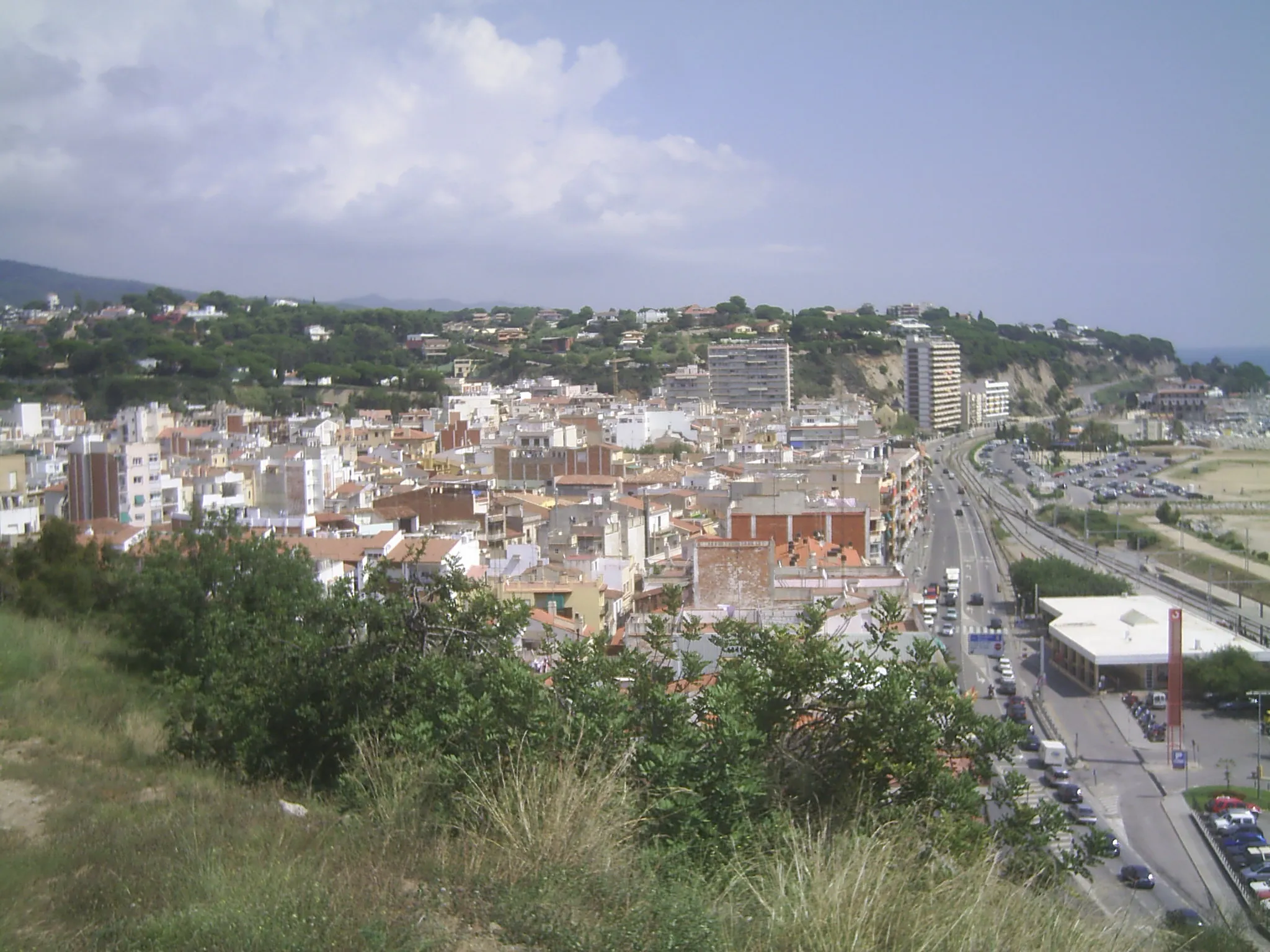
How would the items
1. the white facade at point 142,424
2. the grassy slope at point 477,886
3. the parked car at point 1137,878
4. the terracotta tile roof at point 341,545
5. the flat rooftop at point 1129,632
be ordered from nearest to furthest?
the grassy slope at point 477,886
the parked car at point 1137,878
the terracotta tile roof at point 341,545
the flat rooftop at point 1129,632
the white facade at point 142,424

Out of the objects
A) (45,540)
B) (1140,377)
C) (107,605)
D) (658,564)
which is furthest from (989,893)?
(1140,377)

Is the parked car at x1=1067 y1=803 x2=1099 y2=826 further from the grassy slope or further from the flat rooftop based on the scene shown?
Answer: the grassy slope

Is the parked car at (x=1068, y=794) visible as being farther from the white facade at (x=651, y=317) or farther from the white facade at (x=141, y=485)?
the white facade at (x=651, y=317)

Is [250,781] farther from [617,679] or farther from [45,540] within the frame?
[45,540]

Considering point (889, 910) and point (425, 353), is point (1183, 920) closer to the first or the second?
point (889, 910)

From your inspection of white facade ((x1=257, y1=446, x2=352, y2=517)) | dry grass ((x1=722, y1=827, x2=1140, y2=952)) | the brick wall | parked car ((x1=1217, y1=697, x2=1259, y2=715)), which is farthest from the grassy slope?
white facade ((x1=257, y1=446, x2=352, y2=517))

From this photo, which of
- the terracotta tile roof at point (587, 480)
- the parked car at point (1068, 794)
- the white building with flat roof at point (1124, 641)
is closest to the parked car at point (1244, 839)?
the parked car at point (1068, 794)

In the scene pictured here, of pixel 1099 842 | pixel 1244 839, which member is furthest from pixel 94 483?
pixel 1099 842
